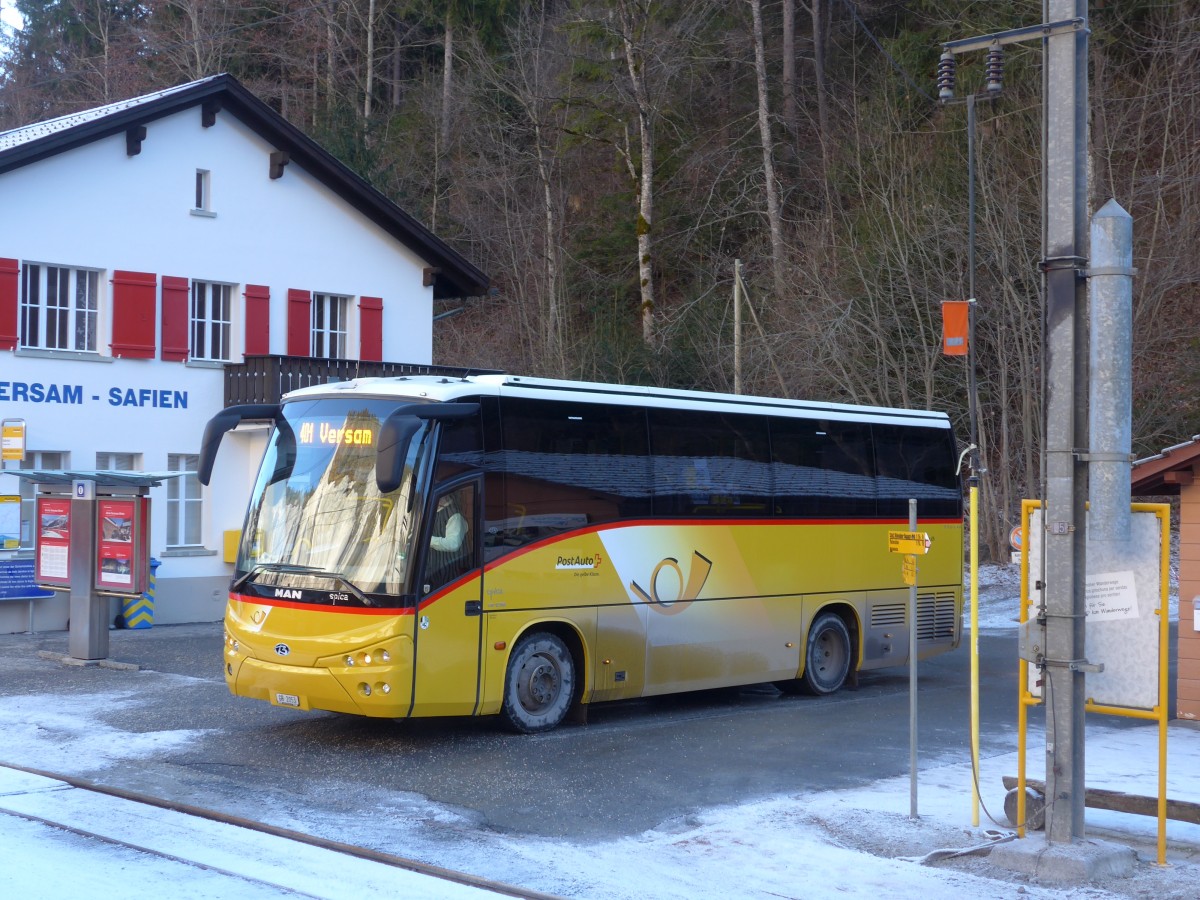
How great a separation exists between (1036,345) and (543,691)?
20.4m

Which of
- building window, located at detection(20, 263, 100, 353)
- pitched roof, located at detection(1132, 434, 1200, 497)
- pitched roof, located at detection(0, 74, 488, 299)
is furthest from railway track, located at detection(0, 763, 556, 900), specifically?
pitched roof, located at detection(0, 74, 488, 299)

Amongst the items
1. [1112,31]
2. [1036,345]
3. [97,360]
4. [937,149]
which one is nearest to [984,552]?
[1036,345]

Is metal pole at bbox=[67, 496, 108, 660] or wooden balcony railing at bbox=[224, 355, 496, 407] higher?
wooden balcony railing at bbox=[224, 355, 496, 407]

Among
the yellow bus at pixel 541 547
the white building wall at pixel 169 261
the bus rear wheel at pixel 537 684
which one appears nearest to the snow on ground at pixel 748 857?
the yellow bus at pixel 541 547

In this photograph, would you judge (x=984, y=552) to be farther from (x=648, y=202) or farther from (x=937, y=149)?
(x=648, y=202)

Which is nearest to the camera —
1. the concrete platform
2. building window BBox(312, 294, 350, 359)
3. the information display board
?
the concrete platform

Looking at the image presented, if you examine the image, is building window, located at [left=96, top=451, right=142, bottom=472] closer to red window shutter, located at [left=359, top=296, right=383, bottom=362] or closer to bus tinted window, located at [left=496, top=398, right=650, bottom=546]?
red window shutter, located at [left=359, top=296, right=383, bottom=362]

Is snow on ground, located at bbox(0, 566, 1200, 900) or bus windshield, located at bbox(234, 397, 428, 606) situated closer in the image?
snow on ground, located at bbox(0, 566, 1200, 900)

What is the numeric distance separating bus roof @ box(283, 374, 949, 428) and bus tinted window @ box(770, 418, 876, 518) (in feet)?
0.50

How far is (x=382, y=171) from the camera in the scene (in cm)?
4103

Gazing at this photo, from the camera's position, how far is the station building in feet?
70.0

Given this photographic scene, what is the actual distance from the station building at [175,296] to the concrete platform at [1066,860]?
16.3 m

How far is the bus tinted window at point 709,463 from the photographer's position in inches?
541

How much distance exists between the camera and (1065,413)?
8086mm
